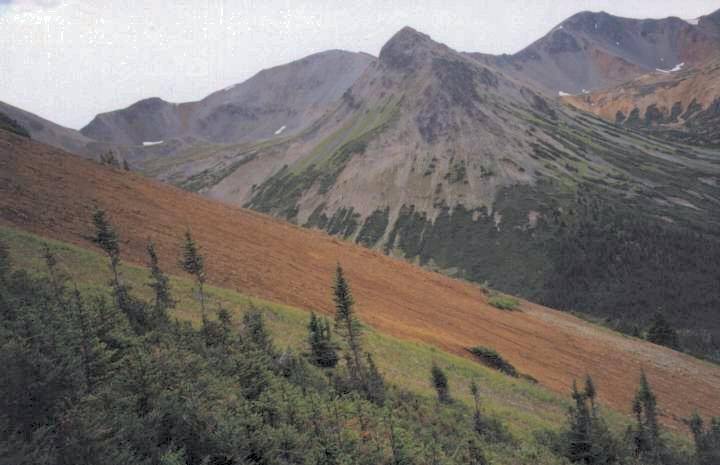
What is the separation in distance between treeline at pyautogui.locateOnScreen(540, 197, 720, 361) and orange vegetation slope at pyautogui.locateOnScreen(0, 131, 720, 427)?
2855 centimetres

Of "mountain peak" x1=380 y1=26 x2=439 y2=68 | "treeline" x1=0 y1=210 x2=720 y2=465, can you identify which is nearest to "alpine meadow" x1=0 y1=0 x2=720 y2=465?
"treeline" x1=0 y1=210 x2=720 y2=465

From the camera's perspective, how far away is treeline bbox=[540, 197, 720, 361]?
73.6 meters

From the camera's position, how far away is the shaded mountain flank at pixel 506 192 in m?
88.2

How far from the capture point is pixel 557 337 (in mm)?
40562

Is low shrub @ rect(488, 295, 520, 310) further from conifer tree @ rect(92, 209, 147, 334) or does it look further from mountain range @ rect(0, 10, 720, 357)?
conifer tree @ rect(92, 209, 147, 334)

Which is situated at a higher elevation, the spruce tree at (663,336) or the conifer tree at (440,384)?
the conifer tree at (440,384)

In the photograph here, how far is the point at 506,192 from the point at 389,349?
107541 mm

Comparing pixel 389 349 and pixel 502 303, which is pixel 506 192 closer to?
pixel 502 303

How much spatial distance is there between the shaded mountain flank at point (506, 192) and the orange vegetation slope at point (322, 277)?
95.0 ft

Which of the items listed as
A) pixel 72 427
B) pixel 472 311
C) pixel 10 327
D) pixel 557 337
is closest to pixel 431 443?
pixel 72 427

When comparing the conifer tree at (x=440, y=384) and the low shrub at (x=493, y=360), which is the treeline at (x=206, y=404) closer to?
the conifer tree at (x=440, y=384)

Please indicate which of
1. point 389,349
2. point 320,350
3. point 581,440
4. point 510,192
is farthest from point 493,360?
point 510,192

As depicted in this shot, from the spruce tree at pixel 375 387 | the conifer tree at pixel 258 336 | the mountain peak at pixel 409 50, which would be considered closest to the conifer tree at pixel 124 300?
the conifer tree at pixel 258 336

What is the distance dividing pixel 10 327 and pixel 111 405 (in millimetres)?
4742
